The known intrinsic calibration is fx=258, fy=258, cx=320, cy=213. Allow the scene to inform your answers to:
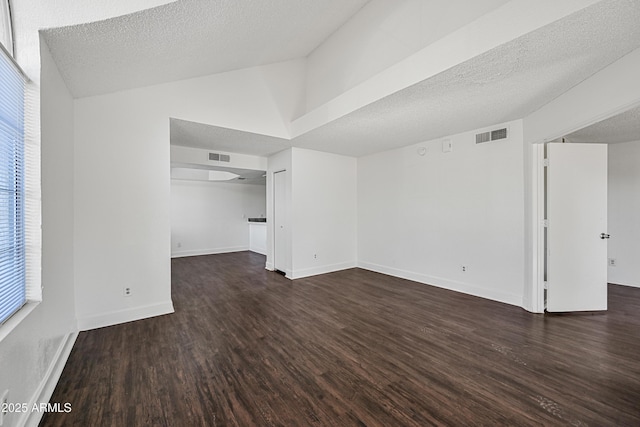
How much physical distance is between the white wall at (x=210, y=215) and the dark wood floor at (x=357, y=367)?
4397 mm

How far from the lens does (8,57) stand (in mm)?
1502

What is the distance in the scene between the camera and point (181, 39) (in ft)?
7.17

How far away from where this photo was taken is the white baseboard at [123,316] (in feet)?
9.32

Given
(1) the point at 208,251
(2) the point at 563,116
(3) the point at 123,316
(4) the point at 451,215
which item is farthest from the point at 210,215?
(2) the point at 563,116

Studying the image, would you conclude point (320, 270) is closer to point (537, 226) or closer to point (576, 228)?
point (537, 226)

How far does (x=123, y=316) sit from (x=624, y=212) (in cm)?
782

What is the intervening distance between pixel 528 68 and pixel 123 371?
418 centimetres

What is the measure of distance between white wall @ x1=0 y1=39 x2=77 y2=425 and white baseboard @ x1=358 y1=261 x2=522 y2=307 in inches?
183

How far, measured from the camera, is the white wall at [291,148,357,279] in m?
4.95

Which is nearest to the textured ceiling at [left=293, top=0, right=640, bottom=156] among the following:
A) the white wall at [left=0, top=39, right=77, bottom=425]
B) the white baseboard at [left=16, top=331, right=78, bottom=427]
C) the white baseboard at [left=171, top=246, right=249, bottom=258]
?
the white wall at [left=0, top=39, right=77, bottom=425]

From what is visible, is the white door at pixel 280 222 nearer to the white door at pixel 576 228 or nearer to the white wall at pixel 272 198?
the white wall at pixel 272 198

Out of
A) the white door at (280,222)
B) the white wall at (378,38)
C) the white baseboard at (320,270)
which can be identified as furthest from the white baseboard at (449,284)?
the white wall at (378,38)

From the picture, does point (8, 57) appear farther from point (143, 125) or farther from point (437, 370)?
point (437, 370)

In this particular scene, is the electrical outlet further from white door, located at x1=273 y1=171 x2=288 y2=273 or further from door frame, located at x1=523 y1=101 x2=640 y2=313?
door frame, located at x1=523 y1=101 x2=640 y2=313
